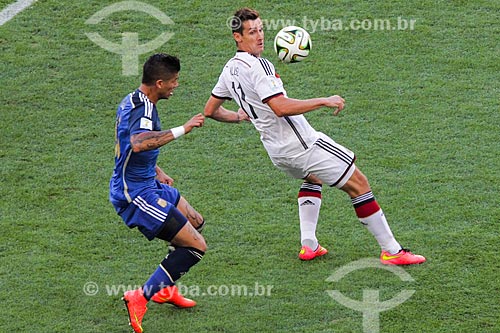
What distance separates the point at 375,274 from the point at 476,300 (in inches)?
36.1

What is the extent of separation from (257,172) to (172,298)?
2700 mm

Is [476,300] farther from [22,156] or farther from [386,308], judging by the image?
[22,156]

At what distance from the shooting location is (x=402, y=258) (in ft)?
27.8

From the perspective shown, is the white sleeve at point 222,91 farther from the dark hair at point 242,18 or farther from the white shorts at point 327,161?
the white shorts at point 327,161

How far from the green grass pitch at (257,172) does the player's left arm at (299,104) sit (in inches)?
57.4

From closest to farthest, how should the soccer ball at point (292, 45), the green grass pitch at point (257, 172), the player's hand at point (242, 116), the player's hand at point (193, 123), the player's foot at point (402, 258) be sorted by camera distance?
the player's hand at point (193, 123) < the green grass pitch at point (257, 172) < the player's foot at point (402, 258) < the player's hand at point (242, 116) < the soccer ball at point (292, 45)

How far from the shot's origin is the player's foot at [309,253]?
28.6 ft

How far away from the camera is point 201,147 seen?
10.9 metres

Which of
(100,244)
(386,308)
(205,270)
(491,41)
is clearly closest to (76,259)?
(100,244)

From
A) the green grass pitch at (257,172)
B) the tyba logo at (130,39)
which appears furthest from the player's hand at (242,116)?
the tyba logo at (130,39)

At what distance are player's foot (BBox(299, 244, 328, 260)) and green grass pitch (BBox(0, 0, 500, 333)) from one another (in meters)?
0.09

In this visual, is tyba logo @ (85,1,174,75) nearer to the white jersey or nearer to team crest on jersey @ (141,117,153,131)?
the white jersey

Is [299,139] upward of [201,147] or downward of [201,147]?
upward

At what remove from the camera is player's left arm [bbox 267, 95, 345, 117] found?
25.8 ft
